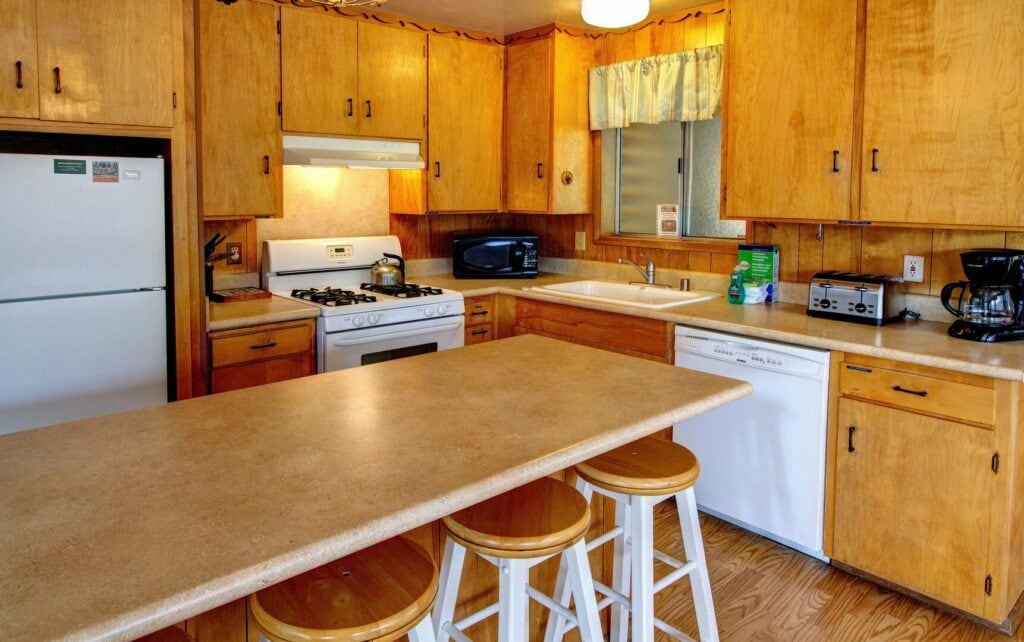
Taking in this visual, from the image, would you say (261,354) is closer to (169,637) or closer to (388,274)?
(388,274)

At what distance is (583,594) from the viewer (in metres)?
1.62

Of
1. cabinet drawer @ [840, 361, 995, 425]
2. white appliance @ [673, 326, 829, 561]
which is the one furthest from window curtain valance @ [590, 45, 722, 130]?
cabinet drawer @ [840, 361, 995, 425]

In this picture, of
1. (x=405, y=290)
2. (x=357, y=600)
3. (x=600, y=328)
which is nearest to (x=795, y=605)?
(x=600, y=328)

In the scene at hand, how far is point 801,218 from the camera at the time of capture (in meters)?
3.01

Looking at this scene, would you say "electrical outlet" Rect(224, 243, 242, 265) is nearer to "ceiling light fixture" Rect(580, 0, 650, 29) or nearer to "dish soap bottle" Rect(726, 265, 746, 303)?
"ceiling light fixture" Rect(580, 0, 650, 29)

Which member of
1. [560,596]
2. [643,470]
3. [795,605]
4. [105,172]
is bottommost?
[795,605]

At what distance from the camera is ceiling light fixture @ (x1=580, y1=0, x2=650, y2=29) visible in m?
2.63

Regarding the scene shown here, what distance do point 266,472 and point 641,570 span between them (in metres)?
0.91

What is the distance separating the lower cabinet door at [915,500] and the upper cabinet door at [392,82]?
96.8 inches

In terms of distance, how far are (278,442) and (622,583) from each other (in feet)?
3.62

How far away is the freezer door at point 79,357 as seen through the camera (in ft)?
8.13

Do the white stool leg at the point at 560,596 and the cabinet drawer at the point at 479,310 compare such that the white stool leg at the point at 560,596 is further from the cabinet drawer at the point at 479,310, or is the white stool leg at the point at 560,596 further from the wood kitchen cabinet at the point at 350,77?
the wood kitchen cabinet at the point at 350,77

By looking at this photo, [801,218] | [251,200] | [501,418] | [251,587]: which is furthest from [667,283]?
[251,587]

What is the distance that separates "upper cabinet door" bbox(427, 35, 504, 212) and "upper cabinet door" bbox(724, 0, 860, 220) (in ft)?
4.70
